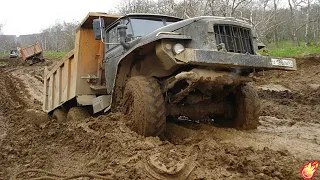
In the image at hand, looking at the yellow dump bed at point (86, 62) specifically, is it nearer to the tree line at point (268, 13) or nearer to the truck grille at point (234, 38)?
the truck grille at point (234, 38)

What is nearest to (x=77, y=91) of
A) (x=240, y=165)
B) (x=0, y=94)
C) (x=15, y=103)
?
(x=240, y=165)

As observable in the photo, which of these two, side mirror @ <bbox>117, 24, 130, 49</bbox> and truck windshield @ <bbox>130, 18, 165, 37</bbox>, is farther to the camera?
truck windshield @ <bbox>130, 18, 165, 37</bbox>

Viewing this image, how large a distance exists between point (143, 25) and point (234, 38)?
1877mm

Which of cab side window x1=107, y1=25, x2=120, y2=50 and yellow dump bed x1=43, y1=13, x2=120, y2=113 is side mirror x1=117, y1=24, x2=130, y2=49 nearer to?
cab side window x1=107, y1=25, x2=120, y2=50

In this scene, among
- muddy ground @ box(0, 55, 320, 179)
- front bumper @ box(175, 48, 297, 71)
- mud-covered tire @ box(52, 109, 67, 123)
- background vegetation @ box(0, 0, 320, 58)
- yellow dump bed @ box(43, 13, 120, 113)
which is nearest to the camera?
muddy ground @ box(0, 55, 320, 179)

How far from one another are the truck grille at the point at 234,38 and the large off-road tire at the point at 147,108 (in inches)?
41.9

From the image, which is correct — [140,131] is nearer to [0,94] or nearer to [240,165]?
[240,165]

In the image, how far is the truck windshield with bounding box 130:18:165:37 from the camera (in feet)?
19.8

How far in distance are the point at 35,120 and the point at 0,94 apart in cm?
635

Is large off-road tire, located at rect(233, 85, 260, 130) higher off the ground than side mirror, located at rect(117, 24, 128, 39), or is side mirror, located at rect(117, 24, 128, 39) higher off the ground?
side mirror, located at rect(117, 24, 128, 39)

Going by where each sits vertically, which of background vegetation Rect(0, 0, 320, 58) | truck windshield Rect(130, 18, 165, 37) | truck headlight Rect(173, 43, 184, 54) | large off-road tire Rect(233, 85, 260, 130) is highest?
background vegetation Rect(0, 0, 320, 58)

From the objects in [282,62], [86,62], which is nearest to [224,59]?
[282,62]

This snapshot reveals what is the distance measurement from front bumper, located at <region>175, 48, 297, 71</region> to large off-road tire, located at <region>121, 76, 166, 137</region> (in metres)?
0.65

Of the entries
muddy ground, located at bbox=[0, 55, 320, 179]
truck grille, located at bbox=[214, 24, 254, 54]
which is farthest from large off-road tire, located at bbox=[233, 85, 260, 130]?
truck grille, located at bbox=[214, 24, 254, 54]
